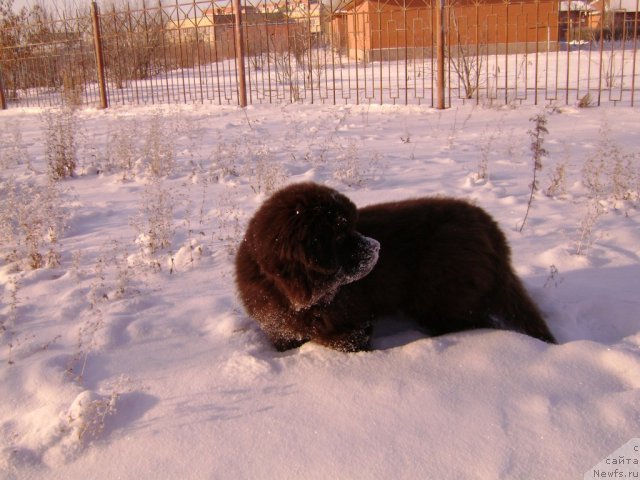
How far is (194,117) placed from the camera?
1123 centimetres

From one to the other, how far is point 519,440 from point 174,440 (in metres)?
1.32

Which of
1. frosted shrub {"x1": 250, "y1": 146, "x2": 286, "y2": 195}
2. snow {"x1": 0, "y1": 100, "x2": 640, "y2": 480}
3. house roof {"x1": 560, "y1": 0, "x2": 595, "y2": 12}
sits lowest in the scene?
snow {"x1": 0, "y1": 100, "x2": 640, "y2": 480}

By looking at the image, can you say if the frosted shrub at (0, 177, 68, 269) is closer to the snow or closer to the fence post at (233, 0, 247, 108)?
the snow

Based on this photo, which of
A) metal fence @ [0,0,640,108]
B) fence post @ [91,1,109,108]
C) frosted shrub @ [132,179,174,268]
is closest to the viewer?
frosted shrub @ [132,179,174,268]

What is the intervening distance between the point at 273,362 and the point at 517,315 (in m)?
1.36

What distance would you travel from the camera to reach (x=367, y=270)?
2.45 metres

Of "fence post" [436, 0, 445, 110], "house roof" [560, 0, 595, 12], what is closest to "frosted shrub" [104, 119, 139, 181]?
"fence post" [436, 0, 445, 110]

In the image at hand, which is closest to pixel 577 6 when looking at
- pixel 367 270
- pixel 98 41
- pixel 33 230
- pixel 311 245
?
pixel 98 41

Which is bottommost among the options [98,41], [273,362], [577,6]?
[273,362]

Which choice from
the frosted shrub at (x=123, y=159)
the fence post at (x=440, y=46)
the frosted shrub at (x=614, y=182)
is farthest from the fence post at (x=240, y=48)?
the frosted shrub at (x=614, y=182)

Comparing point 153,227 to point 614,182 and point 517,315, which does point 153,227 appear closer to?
point 517,315

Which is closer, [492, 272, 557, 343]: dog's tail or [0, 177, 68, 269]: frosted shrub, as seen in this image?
[492, 272, 557, 343]: dog's tail

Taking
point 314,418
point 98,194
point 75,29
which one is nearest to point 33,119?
point 75,29

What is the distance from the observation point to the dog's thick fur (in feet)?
7.99
